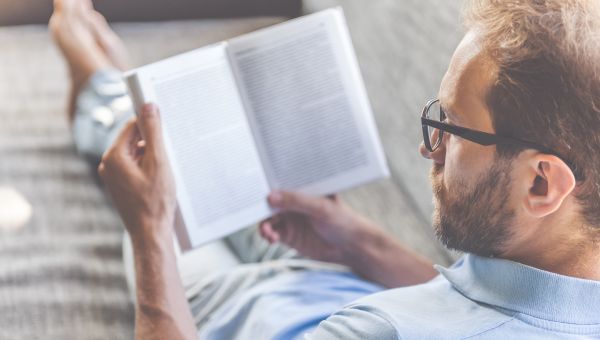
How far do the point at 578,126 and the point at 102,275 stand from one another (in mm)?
682

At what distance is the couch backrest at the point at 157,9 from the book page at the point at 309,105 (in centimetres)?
20

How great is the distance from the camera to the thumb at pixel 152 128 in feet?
3.30

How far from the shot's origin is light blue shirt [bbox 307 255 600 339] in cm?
76

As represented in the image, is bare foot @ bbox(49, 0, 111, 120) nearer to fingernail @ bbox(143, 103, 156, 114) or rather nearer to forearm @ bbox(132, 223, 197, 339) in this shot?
fingernail @ bbox(143, 103, 156, 114)

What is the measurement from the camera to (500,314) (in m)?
0.79

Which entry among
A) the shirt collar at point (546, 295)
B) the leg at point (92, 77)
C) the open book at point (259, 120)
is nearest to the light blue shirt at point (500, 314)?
the shirt collar at point (546, 295)

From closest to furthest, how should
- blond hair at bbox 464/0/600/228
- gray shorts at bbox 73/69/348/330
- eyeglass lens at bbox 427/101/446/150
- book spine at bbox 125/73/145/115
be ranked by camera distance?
blond hair at bbox 464/0/600/228, eyeglass lens at bbox 427/101/446/150, book spine at bbox 125/73/145/115, gray shorts at bbox 73/69/348/330

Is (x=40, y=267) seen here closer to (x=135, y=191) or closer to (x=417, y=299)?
(x=135, y=191)

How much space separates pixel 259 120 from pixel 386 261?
11.3 inches

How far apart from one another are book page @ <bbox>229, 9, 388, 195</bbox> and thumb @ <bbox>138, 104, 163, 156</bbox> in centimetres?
14

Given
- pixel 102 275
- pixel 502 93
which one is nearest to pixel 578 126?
pixel 502 93

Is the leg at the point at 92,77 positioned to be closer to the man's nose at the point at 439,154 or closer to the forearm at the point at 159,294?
the forearm at the point at 159,294

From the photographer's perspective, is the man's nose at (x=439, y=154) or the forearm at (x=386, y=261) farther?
the forearm at (x=386, y=261)

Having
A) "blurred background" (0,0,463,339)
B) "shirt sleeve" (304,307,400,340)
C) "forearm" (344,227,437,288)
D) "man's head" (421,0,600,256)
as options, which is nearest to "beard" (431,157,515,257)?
"man's head" (421,0,600,256)
